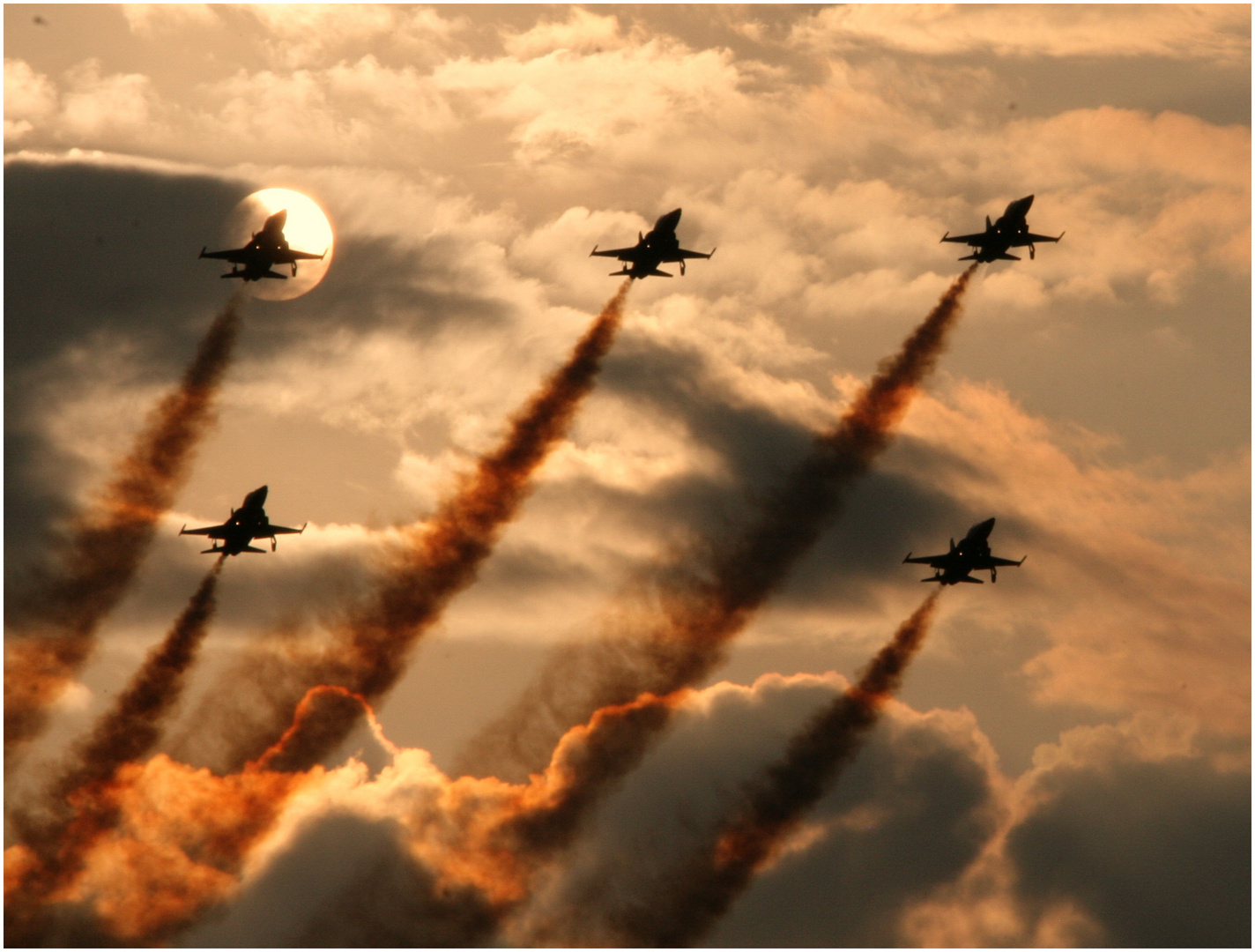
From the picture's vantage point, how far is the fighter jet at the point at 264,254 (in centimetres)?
14725

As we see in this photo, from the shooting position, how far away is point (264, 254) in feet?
483

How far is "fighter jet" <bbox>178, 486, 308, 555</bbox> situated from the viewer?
15025cm

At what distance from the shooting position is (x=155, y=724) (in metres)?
161

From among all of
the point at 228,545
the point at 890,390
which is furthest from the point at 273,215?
the point at 890,390

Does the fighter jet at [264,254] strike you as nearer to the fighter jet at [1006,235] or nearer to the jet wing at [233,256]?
the jet wing at [233,256]

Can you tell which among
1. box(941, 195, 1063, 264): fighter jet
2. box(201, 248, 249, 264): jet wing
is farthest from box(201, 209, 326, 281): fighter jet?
box(941, 195, 1063, 264): fighter jet

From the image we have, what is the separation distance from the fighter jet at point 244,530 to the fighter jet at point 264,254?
16.7 m

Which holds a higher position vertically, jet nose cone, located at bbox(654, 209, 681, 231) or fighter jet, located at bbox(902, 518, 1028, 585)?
jet nose cone, located at bbox(654, 209, 681, 231)

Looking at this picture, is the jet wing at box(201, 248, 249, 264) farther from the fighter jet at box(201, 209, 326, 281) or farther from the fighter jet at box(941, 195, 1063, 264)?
the fighter jet at box(941, 195, 1063, 264)

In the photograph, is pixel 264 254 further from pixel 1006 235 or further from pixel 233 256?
pixel 1006 235

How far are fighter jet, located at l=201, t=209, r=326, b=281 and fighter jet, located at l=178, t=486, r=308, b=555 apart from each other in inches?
658

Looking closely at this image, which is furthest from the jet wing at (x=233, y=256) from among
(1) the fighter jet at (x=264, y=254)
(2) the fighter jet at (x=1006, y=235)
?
(2) the fighter jet at (x=1006, y=235)

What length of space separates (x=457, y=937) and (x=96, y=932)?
102 ft

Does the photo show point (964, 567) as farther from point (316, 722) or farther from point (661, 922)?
point (316, 722)
